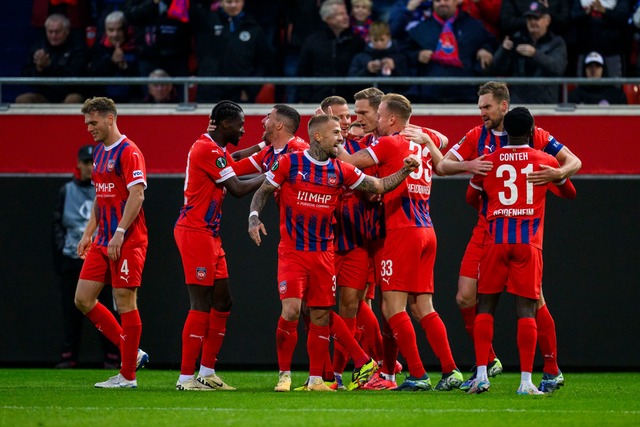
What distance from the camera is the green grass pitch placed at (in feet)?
23.1

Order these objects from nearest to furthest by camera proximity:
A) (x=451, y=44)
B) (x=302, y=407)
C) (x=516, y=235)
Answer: (x=302, y=407)
(x=516, y=235)
(x=451, y=44)

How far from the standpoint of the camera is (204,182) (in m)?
9.45

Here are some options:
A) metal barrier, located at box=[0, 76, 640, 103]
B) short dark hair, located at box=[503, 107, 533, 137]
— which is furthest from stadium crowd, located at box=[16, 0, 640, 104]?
short dark hair, located at box=[503, 107, 533, 137]

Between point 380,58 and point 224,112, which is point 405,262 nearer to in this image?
point 224,112

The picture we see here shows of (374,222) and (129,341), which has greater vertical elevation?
(374,222)

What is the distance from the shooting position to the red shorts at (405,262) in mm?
9172

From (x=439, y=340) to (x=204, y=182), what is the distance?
238 cm

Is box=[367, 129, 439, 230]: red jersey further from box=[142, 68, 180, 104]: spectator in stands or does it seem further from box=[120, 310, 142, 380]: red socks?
box=[142, 68, 180, 104]: spectator in stands

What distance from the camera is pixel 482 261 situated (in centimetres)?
884

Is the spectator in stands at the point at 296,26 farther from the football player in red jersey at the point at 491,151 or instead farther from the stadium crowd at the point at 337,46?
the football player in red jersey at the point at 491,151

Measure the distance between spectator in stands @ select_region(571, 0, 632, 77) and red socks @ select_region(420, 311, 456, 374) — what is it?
5.63 m

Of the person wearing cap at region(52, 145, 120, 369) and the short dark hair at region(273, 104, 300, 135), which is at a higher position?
the short dark hair at region(273, 104, 300, 135)

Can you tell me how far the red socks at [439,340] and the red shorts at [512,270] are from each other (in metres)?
0.60

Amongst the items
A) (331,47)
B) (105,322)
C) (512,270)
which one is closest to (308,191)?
(512,270)
